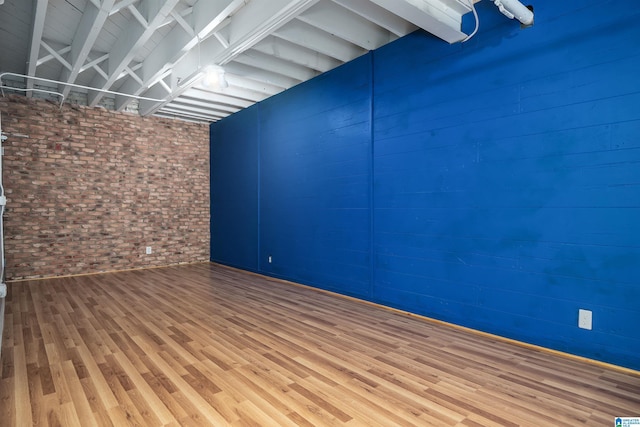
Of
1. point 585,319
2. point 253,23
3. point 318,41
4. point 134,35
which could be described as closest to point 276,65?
point 318,41

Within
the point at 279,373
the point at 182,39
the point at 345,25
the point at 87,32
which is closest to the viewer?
the point at 279,373

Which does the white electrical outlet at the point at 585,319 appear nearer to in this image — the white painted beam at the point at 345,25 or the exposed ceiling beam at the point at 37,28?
the white painted beam at the point at 345,25

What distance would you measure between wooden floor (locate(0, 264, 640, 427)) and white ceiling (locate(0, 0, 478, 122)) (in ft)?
10.2

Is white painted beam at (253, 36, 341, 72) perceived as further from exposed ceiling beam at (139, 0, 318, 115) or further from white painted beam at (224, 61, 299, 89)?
white painted beam at (224, 61, 299, 89)

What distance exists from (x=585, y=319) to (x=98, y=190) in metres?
7.73

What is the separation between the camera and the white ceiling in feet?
11.4

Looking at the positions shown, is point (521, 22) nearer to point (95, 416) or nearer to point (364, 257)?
point (364, 257)

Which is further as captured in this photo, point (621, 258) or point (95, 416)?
point (621, 258)

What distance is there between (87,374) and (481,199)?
377cm

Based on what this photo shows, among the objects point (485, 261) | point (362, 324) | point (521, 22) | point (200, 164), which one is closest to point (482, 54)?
point (521, 22)

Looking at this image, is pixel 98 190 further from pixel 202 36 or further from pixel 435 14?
pixel 435 14

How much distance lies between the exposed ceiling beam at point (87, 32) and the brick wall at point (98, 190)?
1831 mm

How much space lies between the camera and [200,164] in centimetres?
816

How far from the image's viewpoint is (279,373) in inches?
105
